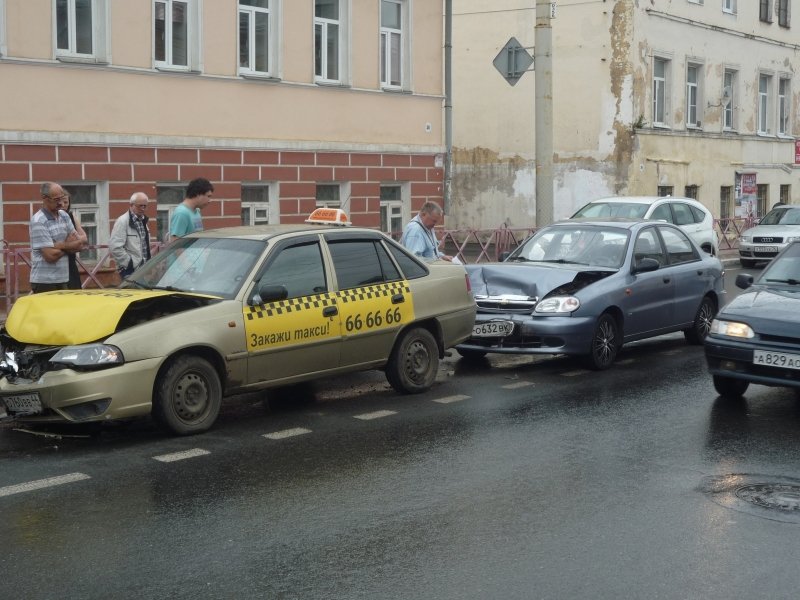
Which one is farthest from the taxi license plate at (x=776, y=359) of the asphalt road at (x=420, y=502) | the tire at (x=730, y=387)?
the tire at (x=730, y=387)

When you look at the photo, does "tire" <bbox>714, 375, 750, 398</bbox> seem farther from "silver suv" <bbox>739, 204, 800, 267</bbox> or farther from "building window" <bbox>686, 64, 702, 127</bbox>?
"building window" <bbox>686, 64, 702, 127</bbox>

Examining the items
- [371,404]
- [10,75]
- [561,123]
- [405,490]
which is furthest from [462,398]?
[561,123]

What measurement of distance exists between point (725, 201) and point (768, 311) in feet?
99.0

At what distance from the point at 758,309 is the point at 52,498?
6.01 m

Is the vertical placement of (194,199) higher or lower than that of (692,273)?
higher

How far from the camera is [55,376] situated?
8422mm

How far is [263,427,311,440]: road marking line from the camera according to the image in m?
8.96

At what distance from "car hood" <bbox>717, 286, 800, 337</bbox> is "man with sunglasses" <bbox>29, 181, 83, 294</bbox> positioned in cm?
605

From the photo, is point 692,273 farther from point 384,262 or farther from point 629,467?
point 629,467

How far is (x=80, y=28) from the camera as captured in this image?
719 inches

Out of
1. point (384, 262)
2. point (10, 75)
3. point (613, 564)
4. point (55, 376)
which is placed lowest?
point (613, 564)

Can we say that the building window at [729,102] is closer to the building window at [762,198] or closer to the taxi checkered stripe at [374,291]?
the building window at [762,198]

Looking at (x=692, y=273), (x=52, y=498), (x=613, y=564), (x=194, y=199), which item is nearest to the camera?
(x=613, y=564)

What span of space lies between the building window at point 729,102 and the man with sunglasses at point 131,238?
29.5 meters
